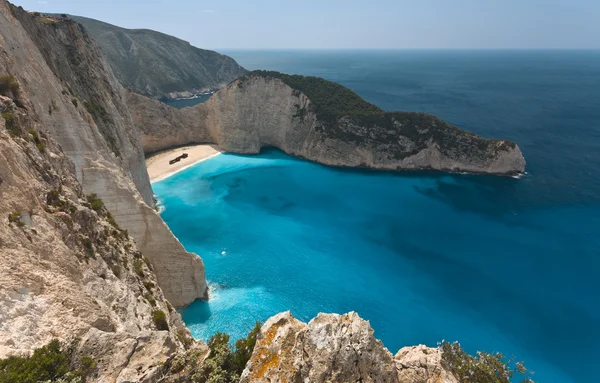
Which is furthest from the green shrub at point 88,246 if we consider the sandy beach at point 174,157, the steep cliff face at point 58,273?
the sandy beach at point 174,157

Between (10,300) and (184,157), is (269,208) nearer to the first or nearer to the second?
(184,157)

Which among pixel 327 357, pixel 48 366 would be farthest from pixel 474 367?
pixel 48 366

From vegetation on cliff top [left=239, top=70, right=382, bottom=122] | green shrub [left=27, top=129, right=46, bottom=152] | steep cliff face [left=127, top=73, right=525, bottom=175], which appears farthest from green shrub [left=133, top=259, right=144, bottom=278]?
vegetation on cliff top [left=239, top=70, right=382, bottom=122]

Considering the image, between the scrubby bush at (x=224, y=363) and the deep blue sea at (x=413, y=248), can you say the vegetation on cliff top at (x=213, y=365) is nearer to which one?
the scrubby bush at (x=224, y=363)

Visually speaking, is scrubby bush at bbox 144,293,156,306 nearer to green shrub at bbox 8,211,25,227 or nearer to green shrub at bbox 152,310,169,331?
green shrub at bbox 152,310,169,331

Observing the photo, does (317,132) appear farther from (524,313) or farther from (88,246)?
(88,246)
